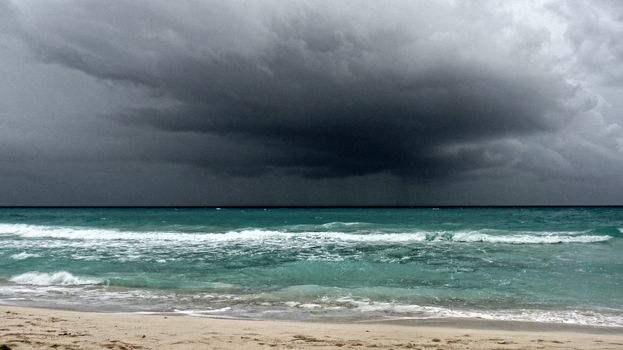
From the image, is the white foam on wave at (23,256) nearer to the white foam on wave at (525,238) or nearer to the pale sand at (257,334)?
the pale sand at (257,334)

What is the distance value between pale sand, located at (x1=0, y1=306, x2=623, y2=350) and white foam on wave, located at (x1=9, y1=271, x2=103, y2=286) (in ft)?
14.5

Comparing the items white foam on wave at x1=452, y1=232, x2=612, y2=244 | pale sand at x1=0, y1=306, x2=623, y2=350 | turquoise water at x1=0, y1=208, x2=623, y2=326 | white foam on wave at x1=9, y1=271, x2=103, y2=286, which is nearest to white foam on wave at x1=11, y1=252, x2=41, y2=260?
turquoise water at x1=0, y1=208, x2=623, y2=326

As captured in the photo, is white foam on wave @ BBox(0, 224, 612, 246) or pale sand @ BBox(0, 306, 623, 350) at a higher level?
pale sand @ BBox(0, 306, 623, 350)

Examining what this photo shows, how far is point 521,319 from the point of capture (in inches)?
328

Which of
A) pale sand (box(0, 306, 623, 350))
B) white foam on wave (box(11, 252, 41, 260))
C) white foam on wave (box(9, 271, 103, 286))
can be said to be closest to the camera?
pale sand (box(0, 306, 623, 350))

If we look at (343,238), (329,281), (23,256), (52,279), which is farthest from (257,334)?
(343,238)

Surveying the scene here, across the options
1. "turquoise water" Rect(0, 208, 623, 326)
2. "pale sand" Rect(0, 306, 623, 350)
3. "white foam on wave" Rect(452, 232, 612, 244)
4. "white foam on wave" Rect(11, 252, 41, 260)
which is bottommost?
"white foam on wave" Rect(11, 252, 41, 260)

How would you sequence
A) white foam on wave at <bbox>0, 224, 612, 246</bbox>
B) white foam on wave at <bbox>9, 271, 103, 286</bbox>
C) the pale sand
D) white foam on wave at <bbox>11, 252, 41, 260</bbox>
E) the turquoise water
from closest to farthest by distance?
the pale sand → the turquoise water → white foam on wave at <bbox>9, 271, 103, 286</bbox> → white foam on wave at <bbox>11, 252, 41, 260</bbox> → white foam on wave at <bbox>0, 224, 612, 246</bbox>

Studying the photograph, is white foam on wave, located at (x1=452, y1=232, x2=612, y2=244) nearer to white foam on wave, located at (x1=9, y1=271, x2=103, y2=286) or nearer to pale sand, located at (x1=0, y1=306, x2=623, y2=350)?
pale sand, located at (x1=0, y1=306, x2=623, y2=350)

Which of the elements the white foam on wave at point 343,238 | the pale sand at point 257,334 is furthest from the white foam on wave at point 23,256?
the pale sand at point 257,334

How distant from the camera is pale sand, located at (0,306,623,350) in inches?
235

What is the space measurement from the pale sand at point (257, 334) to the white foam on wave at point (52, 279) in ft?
14.5

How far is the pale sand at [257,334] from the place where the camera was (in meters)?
5.97

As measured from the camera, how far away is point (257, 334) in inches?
261
